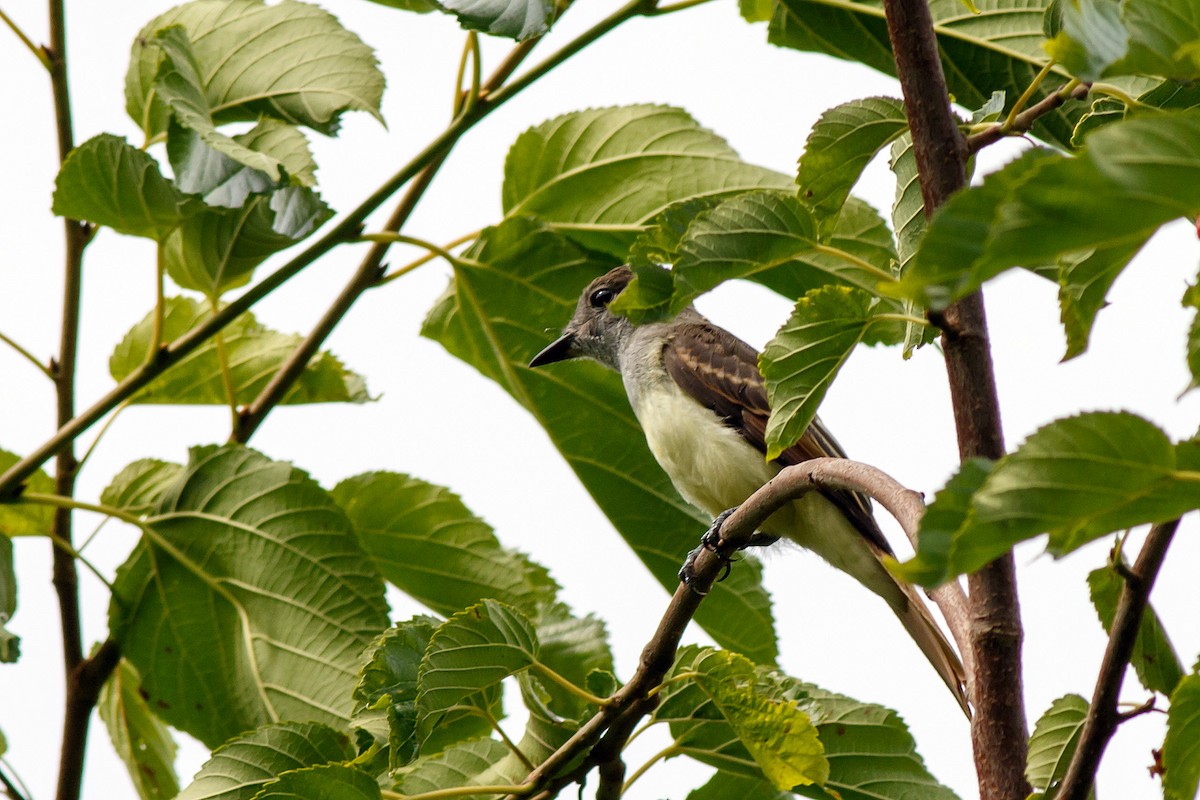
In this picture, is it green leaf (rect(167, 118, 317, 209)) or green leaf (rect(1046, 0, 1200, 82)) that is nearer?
green leaf (rect(1046, 0, 1200, 82))

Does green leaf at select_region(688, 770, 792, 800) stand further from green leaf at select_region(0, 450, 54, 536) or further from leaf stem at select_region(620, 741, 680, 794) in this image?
green leaf at select_region(0, 450, 54, 536)

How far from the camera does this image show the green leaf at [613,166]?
3.70m

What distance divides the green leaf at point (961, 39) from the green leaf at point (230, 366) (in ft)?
5.39

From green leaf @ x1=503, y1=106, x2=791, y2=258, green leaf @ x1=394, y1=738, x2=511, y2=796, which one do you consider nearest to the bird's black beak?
green leaf @ x1=503, y1=106, x2=791, y2=258

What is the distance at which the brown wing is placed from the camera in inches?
183

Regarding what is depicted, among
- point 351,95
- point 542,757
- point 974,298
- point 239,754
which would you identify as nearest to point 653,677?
point 542,757

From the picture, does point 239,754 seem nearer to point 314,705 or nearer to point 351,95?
point 314,705

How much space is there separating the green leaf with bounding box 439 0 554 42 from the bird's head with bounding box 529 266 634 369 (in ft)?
5.11

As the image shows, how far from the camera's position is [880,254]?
352cm

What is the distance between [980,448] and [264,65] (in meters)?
2.56

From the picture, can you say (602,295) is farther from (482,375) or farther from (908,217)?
(908,217)

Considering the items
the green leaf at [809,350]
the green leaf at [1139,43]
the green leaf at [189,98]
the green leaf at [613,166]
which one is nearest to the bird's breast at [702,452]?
the green leaf at [613,166]

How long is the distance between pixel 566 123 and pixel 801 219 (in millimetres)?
1897

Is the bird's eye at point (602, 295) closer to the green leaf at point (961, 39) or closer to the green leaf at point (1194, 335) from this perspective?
the green leaf at point (961, 39)
